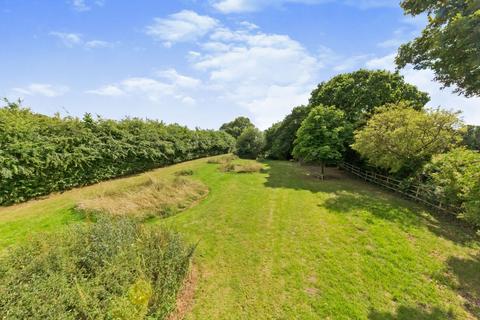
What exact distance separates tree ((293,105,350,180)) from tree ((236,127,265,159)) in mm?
15622

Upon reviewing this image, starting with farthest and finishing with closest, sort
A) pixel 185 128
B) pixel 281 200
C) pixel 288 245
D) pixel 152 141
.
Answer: pixel 185 128 < pixel 152 141 < pixel 281 200 < pixel 288 245

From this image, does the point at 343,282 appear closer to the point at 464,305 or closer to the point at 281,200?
the point at 464,305

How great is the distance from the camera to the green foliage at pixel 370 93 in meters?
21.8

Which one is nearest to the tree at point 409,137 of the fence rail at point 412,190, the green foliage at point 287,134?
the fence rail at point 412,190

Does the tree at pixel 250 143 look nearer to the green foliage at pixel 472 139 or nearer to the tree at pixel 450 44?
the green foliage at pixel 472 139

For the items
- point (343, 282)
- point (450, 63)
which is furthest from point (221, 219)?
point (450, 63)

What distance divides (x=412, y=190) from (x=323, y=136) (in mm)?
8183

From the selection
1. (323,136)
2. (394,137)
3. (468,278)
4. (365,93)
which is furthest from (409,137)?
(468,278)

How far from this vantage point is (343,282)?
6.03 metres

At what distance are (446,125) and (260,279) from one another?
1629cm

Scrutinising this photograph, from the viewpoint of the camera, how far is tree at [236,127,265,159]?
36.1 meters

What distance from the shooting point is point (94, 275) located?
4422mm

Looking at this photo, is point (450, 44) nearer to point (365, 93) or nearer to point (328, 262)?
point (328, 262)

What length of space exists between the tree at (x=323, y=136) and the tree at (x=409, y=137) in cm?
311
